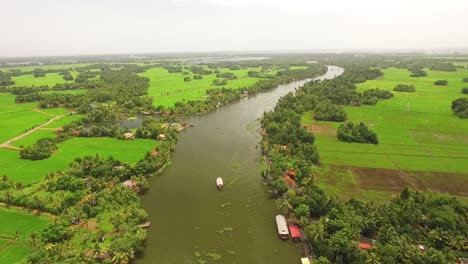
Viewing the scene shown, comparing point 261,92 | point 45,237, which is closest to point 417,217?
point 45,237

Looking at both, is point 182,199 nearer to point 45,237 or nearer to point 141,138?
point 45,237

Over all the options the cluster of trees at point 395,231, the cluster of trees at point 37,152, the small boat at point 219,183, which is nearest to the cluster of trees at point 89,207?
the cluster of trees at point 37,152

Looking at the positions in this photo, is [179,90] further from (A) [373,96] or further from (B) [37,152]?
(A) [373,96]

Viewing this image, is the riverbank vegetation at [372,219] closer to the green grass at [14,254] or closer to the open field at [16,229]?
the green grass at [14,254]

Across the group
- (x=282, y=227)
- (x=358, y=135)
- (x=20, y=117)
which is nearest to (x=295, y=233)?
(x=282, y=227)

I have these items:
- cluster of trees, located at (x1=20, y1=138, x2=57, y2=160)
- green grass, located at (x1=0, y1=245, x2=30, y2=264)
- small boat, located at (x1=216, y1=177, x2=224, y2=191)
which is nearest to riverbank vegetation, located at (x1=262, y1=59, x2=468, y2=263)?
small boat, located at (x1=216, y1=177, x2=224, y2=191)
